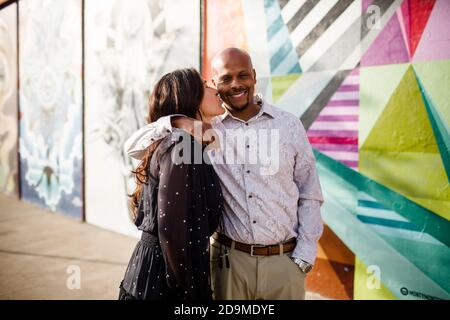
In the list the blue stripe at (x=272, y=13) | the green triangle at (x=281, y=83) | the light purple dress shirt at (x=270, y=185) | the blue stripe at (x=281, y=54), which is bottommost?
the light purple dress shirt at (x=270, y=185)

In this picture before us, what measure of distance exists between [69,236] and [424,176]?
4728 mm

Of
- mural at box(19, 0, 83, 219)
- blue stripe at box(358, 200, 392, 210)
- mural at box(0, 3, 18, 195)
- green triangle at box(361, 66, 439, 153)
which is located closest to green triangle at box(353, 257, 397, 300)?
blue stripe at box(358, 200, 392, 210)

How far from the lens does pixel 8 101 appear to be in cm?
841

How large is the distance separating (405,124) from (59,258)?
405cm

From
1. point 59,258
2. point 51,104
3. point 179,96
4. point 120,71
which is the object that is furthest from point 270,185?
point 51,104

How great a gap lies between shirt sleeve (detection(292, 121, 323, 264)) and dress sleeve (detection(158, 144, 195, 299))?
672 millimetres

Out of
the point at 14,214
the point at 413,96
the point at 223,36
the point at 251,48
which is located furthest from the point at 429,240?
the point at 14,214

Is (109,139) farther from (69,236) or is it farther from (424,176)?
(424,176)

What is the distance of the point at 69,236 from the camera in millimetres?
5438

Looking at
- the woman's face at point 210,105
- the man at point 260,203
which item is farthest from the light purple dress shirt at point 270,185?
the woman's face at point 210,105

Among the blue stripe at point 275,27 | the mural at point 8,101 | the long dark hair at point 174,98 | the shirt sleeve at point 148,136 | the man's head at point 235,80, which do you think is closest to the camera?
the shirt sleeve at point 148,136

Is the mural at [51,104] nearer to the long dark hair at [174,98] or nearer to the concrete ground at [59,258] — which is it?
the concrete ground at [59,258]

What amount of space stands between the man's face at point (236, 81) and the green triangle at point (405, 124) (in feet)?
4.67

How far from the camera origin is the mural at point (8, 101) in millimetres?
7968
